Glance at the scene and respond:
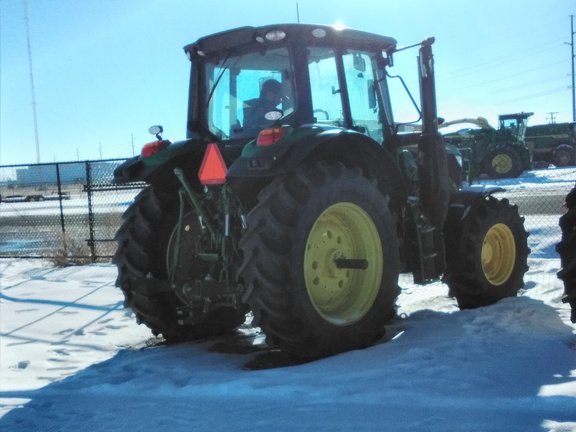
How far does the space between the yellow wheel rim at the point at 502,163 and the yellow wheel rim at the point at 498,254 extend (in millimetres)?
16877

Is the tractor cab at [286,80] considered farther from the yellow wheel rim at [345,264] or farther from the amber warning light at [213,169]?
the yellow wheel rim at [345,264]

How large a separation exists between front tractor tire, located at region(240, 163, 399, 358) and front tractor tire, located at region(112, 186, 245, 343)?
106 cm

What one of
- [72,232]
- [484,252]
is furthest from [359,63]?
[72,232]

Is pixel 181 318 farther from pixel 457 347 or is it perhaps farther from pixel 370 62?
pixel 370 62

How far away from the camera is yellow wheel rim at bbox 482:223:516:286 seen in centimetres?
599

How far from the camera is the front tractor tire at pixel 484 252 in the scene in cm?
562

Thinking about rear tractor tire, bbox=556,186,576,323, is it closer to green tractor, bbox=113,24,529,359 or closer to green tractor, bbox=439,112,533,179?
green tractor, bbox=113,24,529,359

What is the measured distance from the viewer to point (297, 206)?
13.4 ft

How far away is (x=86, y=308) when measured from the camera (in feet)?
22.9

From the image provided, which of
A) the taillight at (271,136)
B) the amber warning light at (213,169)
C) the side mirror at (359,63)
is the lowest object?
the amber warning light at (213,169)

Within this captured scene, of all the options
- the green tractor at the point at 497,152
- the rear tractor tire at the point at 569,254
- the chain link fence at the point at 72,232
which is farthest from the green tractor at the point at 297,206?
the green tractor at the point at 497,152

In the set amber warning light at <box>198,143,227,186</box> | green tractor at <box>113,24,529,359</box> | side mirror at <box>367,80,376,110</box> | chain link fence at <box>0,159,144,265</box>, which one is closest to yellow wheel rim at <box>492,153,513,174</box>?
chain link fence at <box>0,159,144,265</box>

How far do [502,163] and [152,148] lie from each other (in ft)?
62.7

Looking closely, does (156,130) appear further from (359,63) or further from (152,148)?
(359,63)
